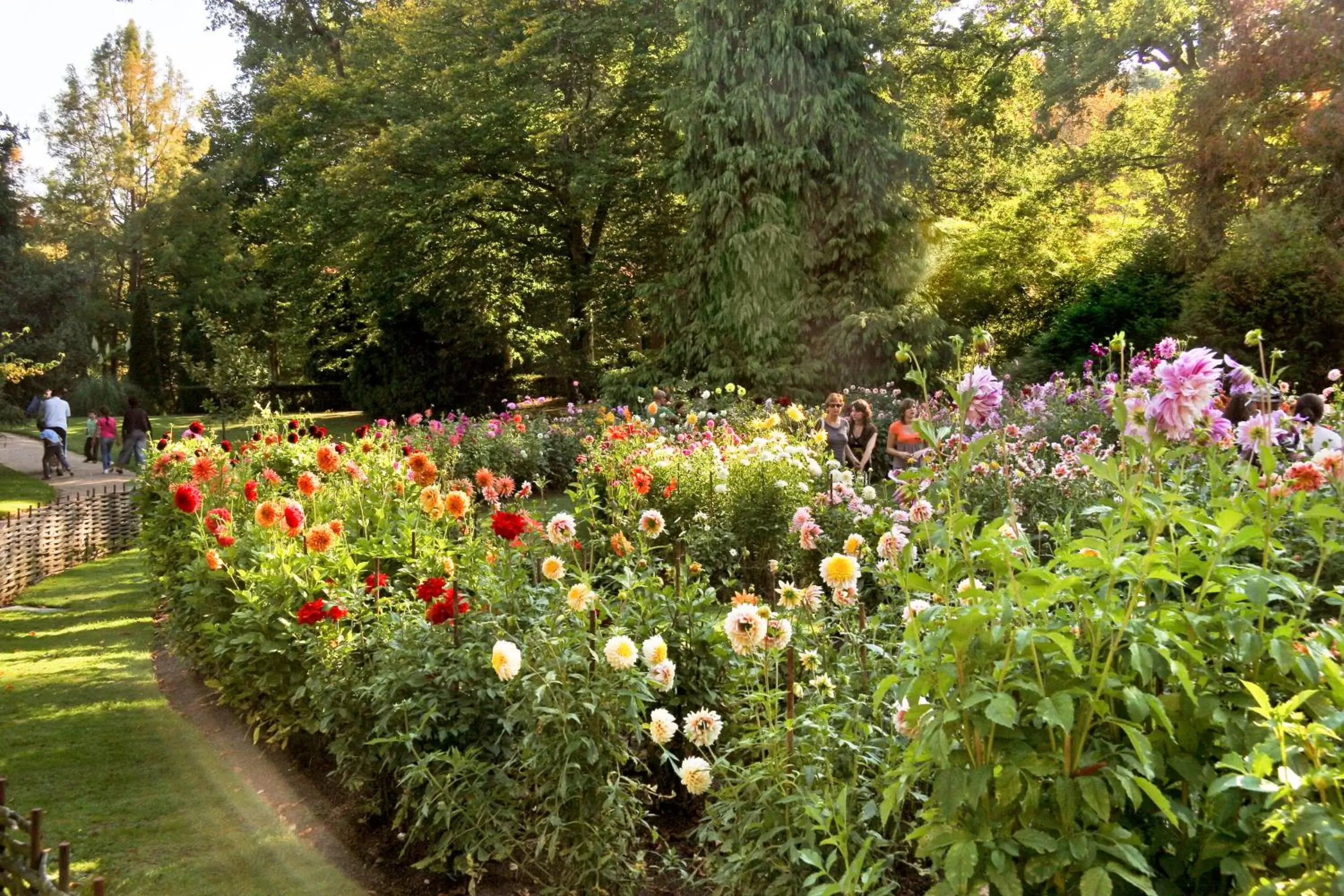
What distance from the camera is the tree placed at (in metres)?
34.2

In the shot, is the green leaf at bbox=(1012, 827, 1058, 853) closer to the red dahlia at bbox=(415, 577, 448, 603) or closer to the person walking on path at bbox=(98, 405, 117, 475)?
the red dahlia at bbox=(415, 577, 448, 603)

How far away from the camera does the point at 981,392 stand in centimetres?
237

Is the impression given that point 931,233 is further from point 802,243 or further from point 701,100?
point 701,100

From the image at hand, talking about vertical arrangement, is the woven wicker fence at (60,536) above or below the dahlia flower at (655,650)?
below

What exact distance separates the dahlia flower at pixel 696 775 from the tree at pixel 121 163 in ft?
117

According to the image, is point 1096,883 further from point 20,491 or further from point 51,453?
point 51,453

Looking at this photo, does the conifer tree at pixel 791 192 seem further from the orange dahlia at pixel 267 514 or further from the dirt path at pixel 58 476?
the orange dahlia at pixel 267 514

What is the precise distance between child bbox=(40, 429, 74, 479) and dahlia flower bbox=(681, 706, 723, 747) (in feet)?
60.8

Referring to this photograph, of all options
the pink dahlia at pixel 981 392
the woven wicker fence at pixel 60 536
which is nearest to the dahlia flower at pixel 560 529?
the pink dahlia at pixel 981 392

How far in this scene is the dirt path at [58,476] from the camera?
17.2 meters

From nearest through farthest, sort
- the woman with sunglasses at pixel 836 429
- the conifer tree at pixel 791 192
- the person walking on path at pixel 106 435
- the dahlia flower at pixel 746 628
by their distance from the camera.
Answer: the dahlia flower at pixel 746 628 → the woman with sunglasses at pixel 836 429 → the conifer tree at pixel 791 192 → the person walking on path at pixel 106 435

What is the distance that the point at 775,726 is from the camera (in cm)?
291

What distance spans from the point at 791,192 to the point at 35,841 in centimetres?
1605

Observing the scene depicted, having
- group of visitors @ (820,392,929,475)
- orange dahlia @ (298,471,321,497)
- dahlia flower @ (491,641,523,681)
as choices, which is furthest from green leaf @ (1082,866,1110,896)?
group of visitors @ (820,392,929,475)
